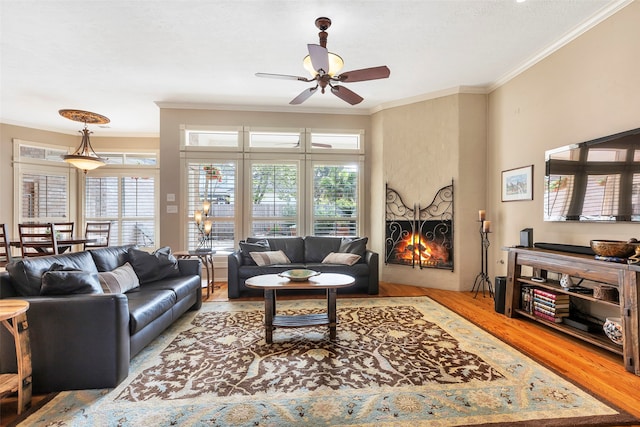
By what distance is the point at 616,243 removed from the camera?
97.7 inches

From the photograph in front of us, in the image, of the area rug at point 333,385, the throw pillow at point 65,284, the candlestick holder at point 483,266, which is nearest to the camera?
the area rug at point 333,385

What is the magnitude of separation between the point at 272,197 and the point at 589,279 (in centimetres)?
447

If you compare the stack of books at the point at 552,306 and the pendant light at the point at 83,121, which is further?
the pendant light at the point at 83,121

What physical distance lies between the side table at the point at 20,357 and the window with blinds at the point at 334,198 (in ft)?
13.8

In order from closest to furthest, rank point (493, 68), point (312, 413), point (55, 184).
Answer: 1. point (312, 413)
2. point (493, 68)
3. point (55, 184)

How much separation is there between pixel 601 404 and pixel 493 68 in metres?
3.93

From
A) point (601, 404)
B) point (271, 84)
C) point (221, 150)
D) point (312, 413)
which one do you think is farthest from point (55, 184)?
point (601, 404)

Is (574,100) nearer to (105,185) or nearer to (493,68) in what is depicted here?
(493,68)

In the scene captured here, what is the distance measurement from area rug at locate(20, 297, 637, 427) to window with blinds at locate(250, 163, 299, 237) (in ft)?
8.71

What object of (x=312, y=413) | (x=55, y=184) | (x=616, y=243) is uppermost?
(x=55, y=184)

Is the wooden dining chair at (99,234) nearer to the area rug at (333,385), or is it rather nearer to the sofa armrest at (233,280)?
the sofa armrest at (233,280)

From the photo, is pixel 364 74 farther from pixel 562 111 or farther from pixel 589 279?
pixel 589 279

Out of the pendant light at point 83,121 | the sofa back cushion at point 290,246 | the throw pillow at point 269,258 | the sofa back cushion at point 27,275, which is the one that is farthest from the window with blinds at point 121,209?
the sofa back cushion at point 27,275

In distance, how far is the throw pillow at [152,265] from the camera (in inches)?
134
